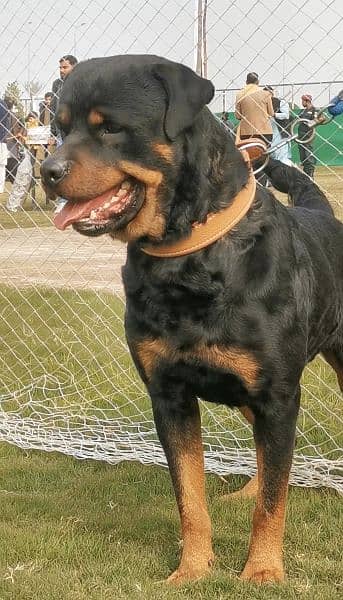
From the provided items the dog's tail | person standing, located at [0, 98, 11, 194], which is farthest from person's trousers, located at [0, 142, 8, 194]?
the dog's tail

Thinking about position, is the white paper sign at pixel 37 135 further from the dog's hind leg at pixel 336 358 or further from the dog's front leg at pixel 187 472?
the dog's front leg at pixel 187 472

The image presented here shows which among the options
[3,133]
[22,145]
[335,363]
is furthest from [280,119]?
[3,133]

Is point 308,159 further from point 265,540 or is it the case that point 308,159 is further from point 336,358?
point 265,540

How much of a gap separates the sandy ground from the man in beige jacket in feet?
7.86

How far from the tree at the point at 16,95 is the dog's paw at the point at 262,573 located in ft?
14.4

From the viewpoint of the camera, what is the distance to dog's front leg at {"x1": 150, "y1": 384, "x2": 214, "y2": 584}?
136 inches

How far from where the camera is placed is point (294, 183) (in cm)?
463

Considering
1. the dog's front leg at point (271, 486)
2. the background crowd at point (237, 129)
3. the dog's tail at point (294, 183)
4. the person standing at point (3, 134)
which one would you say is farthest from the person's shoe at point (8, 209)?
the dog's front leg at point (271, 486)

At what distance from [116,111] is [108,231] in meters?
0.41

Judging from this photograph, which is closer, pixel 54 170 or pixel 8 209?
pixel 54 170

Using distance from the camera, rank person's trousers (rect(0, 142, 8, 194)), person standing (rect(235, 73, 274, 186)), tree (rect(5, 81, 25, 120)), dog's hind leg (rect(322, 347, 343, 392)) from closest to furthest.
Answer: dog's hind leg (rect(322, 347, 343, 392))
person standing (rect(235, 73, 274, 186))
tree (rect(5, 81, 25, 120))
person's trousers (rect(0, 142, 8, 194))

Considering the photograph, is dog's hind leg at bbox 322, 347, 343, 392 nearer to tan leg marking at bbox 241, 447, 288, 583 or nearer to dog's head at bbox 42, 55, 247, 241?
tan leg marking at bbox 241, 447, 288, 583

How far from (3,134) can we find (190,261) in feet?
19.4

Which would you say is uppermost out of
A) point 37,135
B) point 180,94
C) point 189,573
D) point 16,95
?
point 180,94
